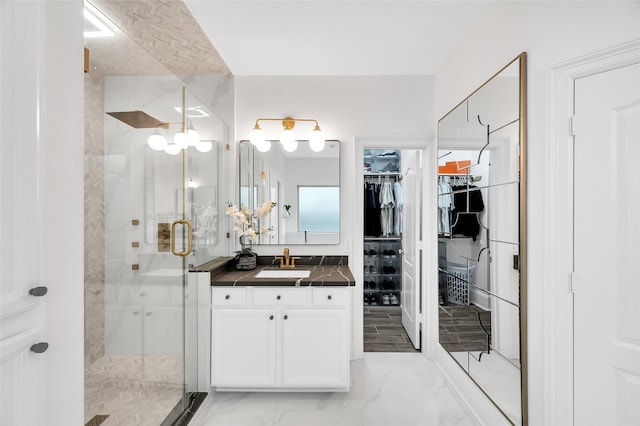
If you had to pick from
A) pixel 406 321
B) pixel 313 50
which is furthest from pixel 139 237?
pixel 406 321

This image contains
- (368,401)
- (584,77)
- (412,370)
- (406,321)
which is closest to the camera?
(584,77)

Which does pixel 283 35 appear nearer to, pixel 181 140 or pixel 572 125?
pixel 181 140

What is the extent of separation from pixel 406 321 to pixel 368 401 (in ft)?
4.60

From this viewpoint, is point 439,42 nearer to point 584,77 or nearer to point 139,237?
point 584,77

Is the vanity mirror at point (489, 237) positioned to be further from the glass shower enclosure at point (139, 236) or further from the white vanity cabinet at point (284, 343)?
the glass shower enclosure at point (139, 236)

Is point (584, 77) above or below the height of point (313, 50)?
below

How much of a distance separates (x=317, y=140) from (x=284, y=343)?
1731 mm

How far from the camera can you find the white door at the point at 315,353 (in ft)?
7.43

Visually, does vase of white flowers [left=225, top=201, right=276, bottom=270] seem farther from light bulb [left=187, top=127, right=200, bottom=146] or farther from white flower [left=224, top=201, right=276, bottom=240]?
light bulb [left=187, top=127, right=200, bottom=146]

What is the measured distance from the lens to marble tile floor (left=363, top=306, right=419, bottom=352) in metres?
3.21

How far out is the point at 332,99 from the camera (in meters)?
2.98

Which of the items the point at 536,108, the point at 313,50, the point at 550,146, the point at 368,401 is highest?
the point at 313,50
